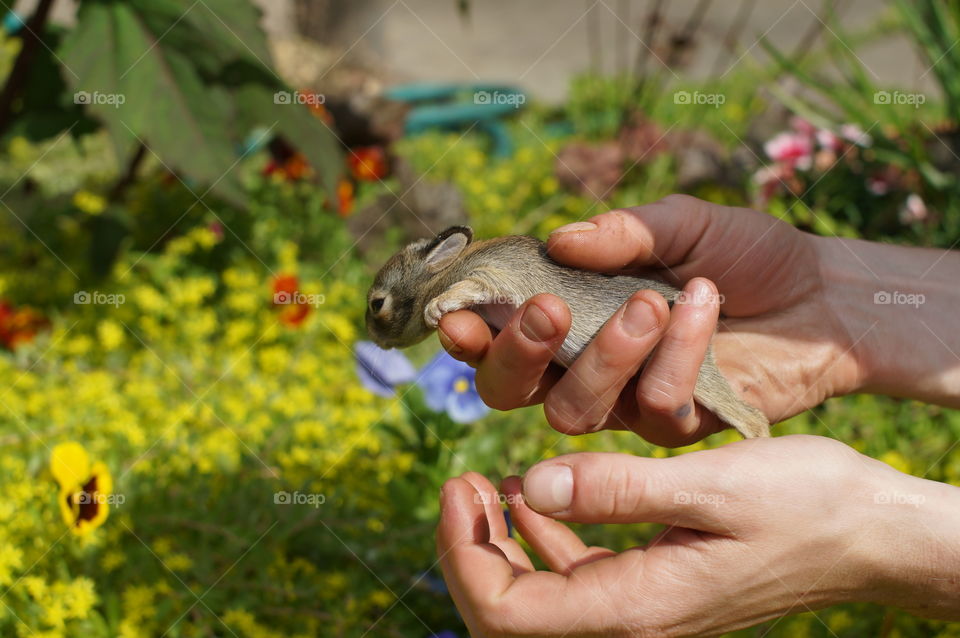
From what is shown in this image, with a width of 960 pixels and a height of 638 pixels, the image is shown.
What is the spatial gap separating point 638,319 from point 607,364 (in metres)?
0.14

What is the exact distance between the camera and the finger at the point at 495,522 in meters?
1.96

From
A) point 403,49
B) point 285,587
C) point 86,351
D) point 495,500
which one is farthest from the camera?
point 403,49

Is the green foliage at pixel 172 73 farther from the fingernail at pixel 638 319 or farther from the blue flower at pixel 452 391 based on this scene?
the fingernail at pixel 638 319

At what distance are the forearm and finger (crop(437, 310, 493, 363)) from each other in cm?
132

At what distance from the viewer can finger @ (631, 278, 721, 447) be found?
1971mm

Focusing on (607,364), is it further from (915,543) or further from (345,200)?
(345,200)

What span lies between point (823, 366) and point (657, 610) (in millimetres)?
1291

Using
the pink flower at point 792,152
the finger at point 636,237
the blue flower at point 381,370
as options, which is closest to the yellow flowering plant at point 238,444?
the blue flower at point 381,370

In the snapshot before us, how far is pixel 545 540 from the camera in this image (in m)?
2.04

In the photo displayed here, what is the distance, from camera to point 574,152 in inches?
210

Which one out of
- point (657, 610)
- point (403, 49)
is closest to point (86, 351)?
point (657, 610)

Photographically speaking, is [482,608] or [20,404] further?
[20,404]

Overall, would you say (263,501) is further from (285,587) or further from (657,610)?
(657,610)

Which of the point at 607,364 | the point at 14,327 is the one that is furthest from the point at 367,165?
the point at 607,364
